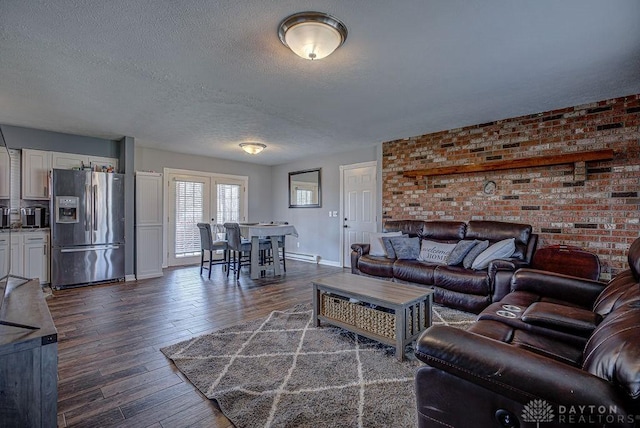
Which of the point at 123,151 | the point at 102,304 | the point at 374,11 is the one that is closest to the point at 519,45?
the point at 374,11

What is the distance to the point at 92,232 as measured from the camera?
15.6 ft

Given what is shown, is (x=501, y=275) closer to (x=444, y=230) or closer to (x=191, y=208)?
(x=444, y=230)

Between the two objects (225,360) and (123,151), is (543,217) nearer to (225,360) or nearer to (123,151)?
(225,360)

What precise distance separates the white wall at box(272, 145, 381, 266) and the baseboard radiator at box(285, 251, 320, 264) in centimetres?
7

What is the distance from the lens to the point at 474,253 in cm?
366

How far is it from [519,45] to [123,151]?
567cm

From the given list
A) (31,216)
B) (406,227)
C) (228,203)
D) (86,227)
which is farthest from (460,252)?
(31,216)

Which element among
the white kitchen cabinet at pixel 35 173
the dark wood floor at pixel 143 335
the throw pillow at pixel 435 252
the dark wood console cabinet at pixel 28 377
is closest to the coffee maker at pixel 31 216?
the white kitchen cabinet at pixel 35 173

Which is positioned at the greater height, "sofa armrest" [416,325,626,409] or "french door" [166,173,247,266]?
"french door" [166,173,247,266]

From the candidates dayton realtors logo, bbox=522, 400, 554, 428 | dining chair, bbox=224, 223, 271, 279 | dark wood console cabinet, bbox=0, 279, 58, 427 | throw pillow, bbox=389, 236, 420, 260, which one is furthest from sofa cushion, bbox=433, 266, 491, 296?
dark wood console cabinet, bbox=0, 279, 58, 427

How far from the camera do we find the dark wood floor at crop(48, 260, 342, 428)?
179 centimetres

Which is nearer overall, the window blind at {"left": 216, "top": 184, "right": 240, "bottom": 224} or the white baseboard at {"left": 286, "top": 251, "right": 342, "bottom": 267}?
the white baseboard at {"left": 286, "top": 251, "right": 342, "bottom": 267}

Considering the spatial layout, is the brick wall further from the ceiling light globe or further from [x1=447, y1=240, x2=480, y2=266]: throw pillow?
the ceiling light globe

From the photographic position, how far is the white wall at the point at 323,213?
641 cm
